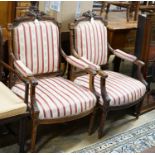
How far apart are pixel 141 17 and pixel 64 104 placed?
1204mm

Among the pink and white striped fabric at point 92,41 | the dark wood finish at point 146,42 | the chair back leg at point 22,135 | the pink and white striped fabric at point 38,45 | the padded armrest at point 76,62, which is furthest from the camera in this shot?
the dark wood finish at point 146,42

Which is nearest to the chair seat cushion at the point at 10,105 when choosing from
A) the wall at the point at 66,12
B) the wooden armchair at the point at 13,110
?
the wooden armchair at the point at 13,110

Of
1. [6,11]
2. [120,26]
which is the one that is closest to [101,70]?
[120,26]

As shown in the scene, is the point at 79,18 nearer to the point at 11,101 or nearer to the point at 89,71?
the point at 89,71

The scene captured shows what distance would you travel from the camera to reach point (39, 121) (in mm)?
2139

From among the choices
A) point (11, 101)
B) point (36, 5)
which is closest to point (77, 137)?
point (11, 101)

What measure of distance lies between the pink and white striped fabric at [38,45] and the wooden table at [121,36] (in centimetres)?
77

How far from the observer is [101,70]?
261cm

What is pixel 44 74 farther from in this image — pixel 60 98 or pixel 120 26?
pixel 120 26

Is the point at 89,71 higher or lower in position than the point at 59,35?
lower

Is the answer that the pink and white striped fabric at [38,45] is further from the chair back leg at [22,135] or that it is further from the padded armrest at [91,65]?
the chair back leg at [22,135]

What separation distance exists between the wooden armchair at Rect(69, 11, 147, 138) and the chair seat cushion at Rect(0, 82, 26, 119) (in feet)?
2.16

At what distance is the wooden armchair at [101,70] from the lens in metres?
2.48

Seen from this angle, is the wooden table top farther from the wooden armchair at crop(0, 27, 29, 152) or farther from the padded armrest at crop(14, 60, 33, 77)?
the wooden armchair at crop(0, 27, 29, 152)
